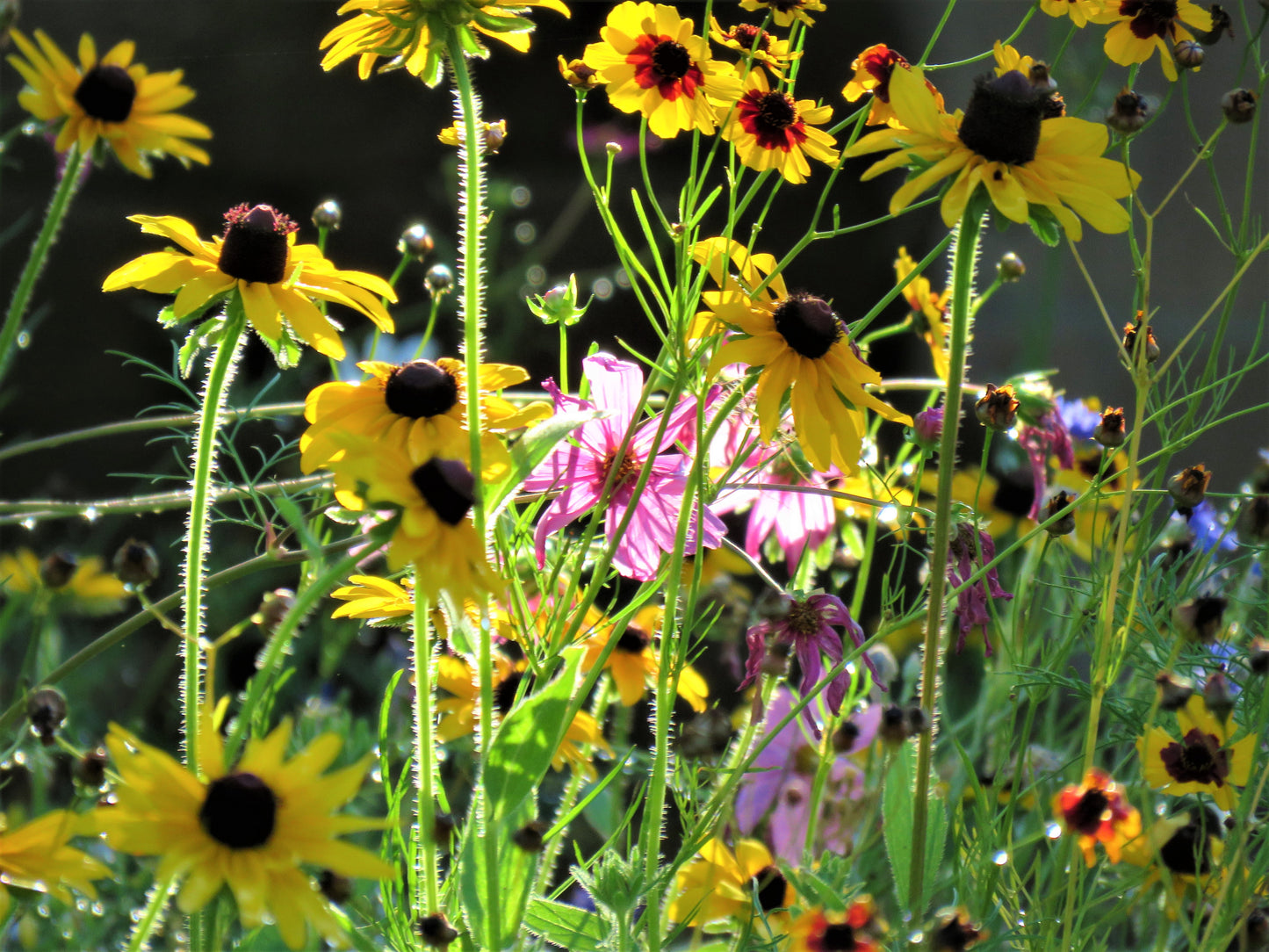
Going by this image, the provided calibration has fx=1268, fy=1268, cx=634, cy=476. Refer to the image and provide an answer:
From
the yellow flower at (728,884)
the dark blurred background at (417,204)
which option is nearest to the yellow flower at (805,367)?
the yellow flower at (728,884)

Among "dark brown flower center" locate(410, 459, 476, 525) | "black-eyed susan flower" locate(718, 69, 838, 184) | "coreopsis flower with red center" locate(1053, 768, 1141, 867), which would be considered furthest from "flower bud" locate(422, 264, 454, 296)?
"coreopsis flower with red center" locate(1053, 768, 1141, 867)

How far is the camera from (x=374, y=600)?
50 cm

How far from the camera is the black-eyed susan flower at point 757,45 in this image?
0.52 meters

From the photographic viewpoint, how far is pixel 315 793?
36 centimetres

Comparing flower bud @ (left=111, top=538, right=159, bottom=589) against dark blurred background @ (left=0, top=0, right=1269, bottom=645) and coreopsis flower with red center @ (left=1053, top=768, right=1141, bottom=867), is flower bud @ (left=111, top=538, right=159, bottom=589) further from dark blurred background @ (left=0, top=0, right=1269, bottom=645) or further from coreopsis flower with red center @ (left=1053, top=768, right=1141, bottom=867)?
dark blurred background @ (left=0, top=0, right=1269, bottom=645)

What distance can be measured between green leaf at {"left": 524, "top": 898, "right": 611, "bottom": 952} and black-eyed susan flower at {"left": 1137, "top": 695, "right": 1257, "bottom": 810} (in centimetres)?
23

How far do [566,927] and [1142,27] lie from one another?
0.46m

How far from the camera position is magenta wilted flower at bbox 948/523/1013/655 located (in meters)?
0.55

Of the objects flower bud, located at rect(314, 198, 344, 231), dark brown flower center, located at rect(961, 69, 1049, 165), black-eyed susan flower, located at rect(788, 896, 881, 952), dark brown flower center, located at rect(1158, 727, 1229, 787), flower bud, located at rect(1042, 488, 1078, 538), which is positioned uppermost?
dark brown flower center, located at rect(961, 69, 1049, 165)

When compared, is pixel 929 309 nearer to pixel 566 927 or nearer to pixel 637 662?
pixel 637 662

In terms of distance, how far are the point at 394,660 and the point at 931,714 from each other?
2.75ft

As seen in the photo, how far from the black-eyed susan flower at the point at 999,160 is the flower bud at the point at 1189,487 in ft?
0.49

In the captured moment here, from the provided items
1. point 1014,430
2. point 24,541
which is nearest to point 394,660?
point 24,541

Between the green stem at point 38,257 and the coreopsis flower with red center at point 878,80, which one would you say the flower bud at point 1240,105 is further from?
the green stem at point 38,257
